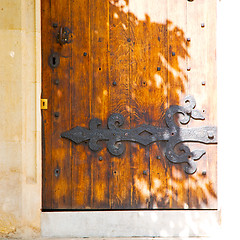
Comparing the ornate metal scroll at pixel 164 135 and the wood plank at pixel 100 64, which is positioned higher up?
the wood plank at pixel 100 64

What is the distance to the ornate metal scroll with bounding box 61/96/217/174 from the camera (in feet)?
9.72

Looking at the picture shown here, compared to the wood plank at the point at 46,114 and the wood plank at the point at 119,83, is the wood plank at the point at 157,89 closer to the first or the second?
the wood plank at the point at 119,83

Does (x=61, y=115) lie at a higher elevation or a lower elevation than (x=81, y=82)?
lower

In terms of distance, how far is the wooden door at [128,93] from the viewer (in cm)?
297

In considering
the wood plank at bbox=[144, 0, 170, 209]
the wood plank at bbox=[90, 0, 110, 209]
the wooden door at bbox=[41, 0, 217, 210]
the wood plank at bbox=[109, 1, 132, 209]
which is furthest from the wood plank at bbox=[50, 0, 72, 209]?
the wood plank at bbox=[144, 0, 170, 209]

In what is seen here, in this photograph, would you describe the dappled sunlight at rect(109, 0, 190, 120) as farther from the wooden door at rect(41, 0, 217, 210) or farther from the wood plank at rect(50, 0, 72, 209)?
the wood plank at rect(50, 0, 72, 209)

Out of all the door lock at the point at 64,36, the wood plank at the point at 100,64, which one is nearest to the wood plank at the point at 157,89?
the wood plank at the point at 100,64

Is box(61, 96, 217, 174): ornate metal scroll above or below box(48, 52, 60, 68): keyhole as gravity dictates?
below

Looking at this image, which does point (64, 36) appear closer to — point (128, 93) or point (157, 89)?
point (128, 93)

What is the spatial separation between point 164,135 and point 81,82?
2.69 feet

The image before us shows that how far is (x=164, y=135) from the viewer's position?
2.97 metres

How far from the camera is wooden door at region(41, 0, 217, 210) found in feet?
9.74

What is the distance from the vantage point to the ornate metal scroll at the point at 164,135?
296 cm

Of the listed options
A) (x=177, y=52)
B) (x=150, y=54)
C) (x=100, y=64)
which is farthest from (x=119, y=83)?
(x=177, y=52)
